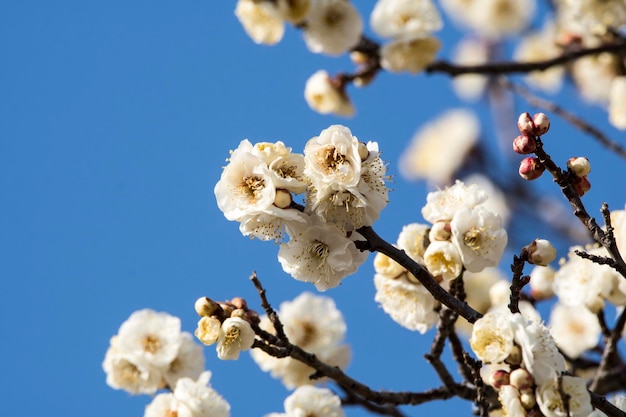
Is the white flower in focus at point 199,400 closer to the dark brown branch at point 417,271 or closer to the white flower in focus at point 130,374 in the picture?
the white flower in focus at point 130,374

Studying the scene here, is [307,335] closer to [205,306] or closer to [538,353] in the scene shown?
[205,306]

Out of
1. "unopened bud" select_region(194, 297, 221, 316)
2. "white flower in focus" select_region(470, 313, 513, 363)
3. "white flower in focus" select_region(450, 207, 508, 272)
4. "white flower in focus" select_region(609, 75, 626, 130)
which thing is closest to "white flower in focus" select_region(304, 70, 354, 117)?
"white flower in focus" select_region(609, 75, 626, 130)

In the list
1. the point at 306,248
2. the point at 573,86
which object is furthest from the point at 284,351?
the point at 573,86

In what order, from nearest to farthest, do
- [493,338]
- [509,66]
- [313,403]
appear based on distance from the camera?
[493,338] → [313,403] → [509,66]

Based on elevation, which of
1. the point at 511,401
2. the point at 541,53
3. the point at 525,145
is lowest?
the point at 511,401

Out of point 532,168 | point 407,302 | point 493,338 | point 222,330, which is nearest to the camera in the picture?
point 493,338

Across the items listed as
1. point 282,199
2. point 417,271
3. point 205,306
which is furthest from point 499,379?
point 205,306

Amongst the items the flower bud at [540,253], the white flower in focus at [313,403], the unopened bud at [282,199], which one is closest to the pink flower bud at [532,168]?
the flower bud at [540,253]
